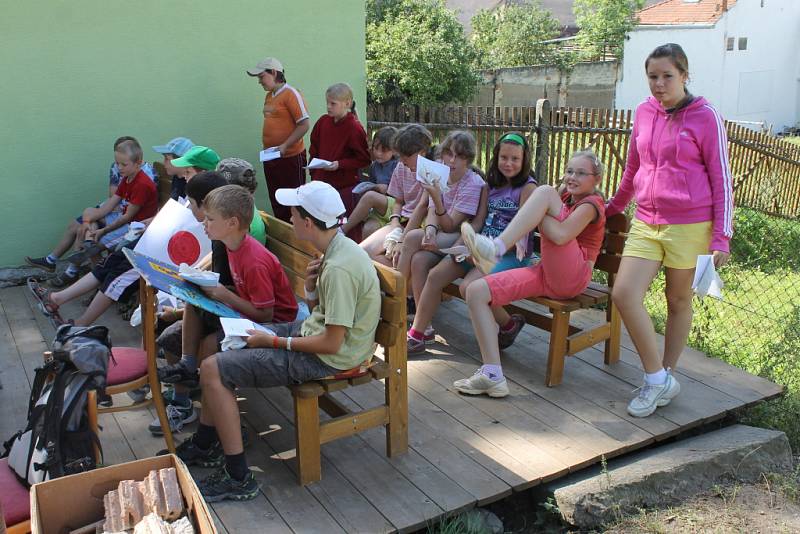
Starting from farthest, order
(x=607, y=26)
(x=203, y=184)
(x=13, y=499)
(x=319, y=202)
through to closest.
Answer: (x=607, y=26), (x=203, y=184), (x=319, y=202), (x=13, y=499)

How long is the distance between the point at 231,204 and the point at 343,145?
2.80 meters

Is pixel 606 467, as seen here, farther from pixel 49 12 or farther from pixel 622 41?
pixel 622 41

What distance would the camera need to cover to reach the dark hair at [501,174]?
437 cm

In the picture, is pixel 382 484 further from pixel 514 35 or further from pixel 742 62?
pixel 742 62

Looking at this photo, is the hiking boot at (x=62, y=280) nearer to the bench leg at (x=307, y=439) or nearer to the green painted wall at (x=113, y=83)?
the green painted wall at (x=113, y=83)

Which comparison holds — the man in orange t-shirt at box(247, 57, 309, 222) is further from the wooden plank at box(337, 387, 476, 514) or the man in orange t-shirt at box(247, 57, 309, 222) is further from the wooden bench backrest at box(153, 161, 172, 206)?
the wooden plank at box(337, 387, 476, 514)

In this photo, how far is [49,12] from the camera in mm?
6074

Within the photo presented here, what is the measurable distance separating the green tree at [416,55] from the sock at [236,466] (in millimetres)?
18594

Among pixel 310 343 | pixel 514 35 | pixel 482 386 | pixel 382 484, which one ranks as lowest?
pixel 382 484

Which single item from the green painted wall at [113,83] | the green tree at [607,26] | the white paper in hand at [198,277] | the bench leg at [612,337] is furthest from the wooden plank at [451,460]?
the green tree at [607,26]

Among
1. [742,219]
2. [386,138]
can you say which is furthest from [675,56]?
[742,219]

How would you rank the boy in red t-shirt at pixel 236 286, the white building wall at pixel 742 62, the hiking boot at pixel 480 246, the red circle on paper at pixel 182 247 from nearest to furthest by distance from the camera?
1. the boy in red t-shirt at pixel 236 286
2. the hiking boot at pixel 480 246
3. the red circle on paper at pixel 182 247
4. the white building wall at pixel 742 62

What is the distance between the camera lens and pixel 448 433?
12.3 feet

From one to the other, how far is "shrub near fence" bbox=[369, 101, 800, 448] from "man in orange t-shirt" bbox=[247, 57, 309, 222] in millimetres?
2945
